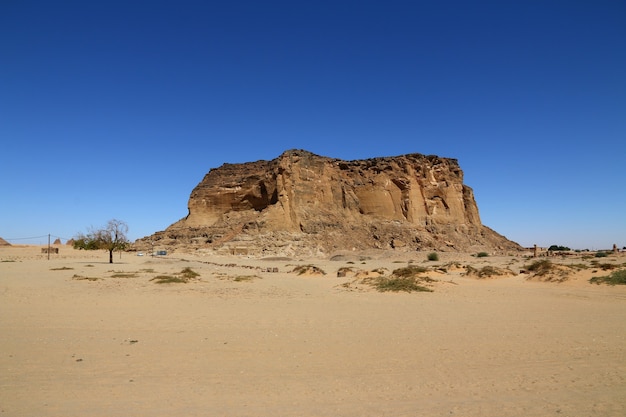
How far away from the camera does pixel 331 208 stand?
236ft

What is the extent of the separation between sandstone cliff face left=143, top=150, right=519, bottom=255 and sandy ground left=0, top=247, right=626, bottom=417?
44.8 m

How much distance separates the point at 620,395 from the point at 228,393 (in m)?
4.79

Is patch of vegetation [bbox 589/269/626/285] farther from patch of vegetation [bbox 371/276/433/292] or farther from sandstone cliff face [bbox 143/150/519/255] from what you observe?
sandstone cliff face [bbox 143/150/519/255]

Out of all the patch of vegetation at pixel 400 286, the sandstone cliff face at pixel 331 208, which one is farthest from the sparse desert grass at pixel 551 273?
Answer: the sandstone cliff face at pixel 331 208

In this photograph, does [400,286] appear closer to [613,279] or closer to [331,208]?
[613,279]

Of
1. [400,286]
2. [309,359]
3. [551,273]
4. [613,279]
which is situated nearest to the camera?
[309,359]

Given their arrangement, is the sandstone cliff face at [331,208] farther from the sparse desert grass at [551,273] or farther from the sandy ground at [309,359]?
the sandy ground at [309,359]

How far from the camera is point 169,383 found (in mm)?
5211

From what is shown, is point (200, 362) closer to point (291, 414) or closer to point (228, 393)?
point (228, 393)

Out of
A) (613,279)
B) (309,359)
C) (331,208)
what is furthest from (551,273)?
(331,208)

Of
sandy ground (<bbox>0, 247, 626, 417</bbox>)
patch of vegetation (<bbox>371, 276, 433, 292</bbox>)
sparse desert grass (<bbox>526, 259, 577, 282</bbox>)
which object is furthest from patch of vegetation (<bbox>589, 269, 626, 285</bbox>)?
patch of vegetation (<bbox>371, 276, 433, 292</bbox>)

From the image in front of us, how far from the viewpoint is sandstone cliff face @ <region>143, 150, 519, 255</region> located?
62.7m

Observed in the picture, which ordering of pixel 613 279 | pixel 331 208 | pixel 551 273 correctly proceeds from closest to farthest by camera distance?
pixel 613 279, pixel 551 273, pixel 331 208

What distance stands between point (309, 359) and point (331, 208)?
65684 mm
